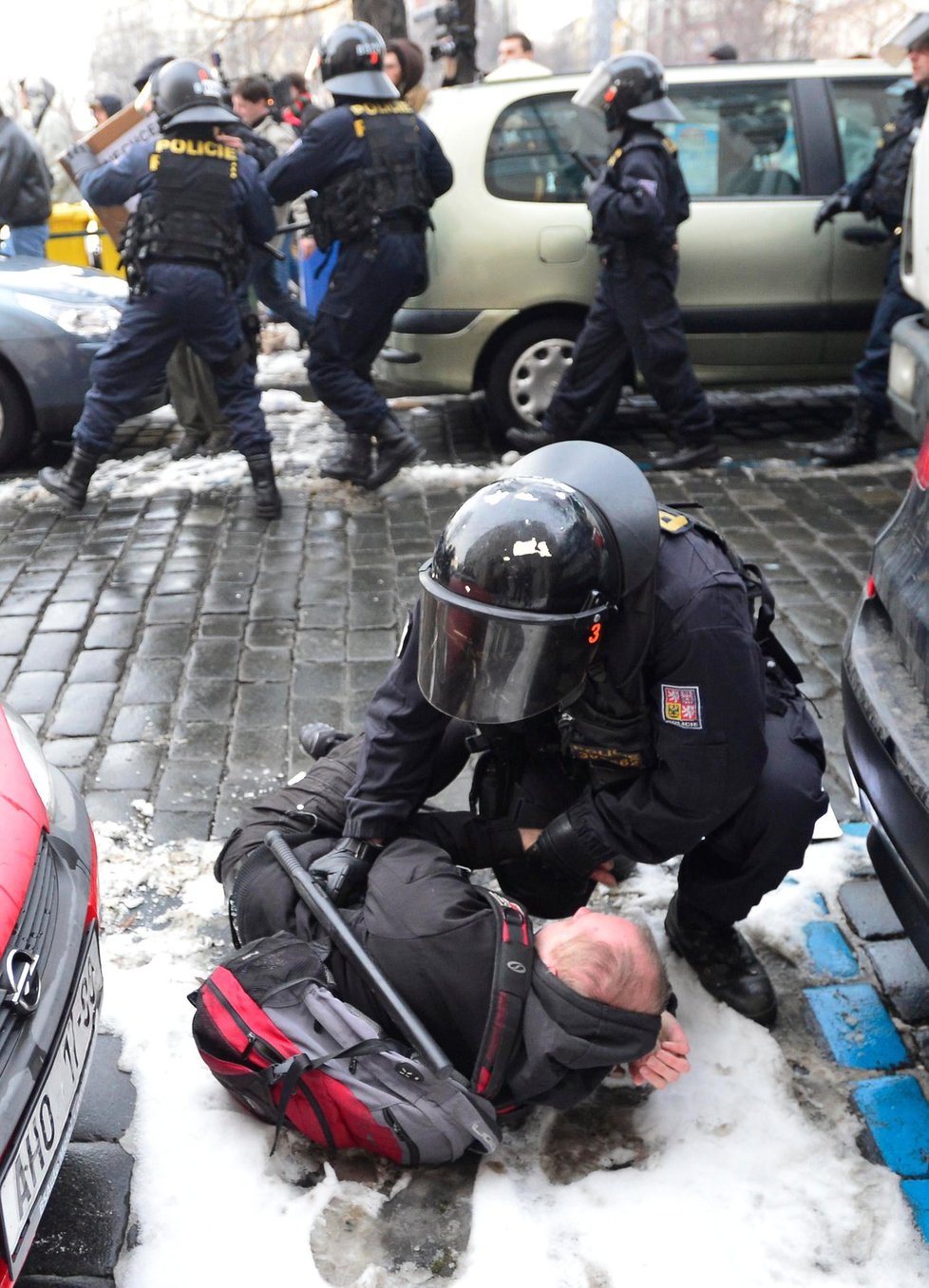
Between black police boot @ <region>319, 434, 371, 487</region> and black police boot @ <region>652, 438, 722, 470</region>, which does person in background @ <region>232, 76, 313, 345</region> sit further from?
black police boot @ <region>652, 438, 722, 470</region>

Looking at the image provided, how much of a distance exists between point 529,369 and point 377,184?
1.20 metres

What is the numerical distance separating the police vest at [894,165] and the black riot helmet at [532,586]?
152 inches

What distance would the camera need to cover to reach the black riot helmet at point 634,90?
5152 mm

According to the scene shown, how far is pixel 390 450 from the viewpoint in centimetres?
566

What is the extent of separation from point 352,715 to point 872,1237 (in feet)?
6.92

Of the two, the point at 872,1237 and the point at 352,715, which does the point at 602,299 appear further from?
the point at 872,1237

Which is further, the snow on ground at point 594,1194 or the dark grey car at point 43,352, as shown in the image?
the dark grey car at point 43,352

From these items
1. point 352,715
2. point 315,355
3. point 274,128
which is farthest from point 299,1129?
point 274,128

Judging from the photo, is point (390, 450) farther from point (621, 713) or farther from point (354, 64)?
point (621, 713)

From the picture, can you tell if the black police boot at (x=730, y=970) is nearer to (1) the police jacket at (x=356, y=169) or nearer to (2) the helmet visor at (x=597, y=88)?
(1) the police jacket at (x=356, y=169)

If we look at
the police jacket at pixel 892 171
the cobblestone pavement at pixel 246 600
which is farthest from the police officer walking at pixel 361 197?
the police jacket at pixel 892 171

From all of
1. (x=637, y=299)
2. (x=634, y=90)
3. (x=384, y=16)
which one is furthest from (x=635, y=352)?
(x=384, y=16)

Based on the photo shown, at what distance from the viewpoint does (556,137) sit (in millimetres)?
5859

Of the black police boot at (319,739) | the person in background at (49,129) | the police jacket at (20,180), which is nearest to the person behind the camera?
the black police boot at (319,739)
